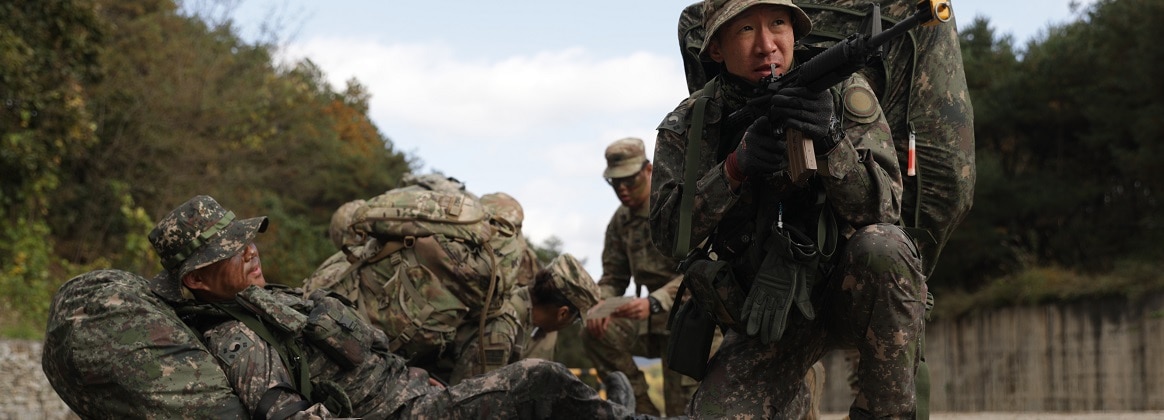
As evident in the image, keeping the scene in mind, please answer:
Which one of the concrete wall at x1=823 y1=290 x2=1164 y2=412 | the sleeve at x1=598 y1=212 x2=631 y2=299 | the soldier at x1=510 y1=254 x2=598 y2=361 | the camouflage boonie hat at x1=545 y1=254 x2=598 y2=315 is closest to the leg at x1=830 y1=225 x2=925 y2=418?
the soldier at x1=510 y1=254 x2=598 y2=361

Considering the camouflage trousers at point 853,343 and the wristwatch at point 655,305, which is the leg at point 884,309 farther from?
the wristwatch at point 655,305

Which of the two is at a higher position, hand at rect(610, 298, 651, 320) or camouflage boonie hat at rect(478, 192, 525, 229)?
camouflage boonie hat at rect(478, 192, 525, 229)

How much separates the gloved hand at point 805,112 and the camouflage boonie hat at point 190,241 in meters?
2.47

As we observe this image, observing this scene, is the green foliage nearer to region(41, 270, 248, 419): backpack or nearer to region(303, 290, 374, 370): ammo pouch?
region(303, 290, 374, 370): ammo pouch

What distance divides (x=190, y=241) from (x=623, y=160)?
463 centimetres

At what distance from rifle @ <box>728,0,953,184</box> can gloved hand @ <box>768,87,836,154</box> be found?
3 cm

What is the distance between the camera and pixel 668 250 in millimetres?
4773

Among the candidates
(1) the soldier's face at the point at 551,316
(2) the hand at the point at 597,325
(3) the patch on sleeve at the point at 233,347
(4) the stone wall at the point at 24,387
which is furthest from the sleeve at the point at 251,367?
(4) the stone wall at the point at 24,387

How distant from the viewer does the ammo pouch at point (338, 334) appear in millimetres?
5660

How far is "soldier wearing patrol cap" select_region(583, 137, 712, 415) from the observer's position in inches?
375

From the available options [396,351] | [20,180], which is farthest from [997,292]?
[396,351]

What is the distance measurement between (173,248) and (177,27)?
2971 cm

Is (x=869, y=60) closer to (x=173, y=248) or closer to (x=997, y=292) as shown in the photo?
(x=173, y=248)

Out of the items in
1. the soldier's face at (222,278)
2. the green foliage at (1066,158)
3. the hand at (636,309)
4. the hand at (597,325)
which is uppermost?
the green foliage at (1066,158)
